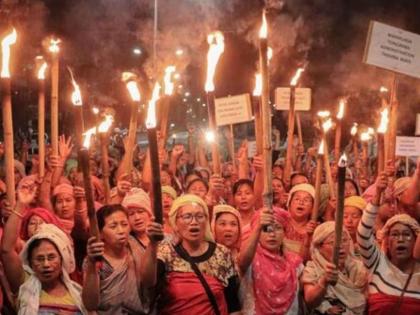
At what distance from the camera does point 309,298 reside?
4.26m

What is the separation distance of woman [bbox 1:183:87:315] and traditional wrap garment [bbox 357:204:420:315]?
192cm

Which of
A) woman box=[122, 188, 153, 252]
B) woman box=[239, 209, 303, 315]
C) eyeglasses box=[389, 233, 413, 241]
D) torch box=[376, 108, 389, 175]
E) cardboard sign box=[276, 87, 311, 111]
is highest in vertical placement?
cardboard sign box=[276, 87, 311, 111]

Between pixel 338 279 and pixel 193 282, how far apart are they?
3.33 feet

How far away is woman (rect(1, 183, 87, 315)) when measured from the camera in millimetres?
3818

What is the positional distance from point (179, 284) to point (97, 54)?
536 inches

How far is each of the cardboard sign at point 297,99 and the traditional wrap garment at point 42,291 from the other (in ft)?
16.3

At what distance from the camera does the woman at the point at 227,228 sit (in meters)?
4.80

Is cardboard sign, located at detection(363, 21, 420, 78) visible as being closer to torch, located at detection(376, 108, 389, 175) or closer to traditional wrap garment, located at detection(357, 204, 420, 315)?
torch, located at detection(376, 108, 389, 175)

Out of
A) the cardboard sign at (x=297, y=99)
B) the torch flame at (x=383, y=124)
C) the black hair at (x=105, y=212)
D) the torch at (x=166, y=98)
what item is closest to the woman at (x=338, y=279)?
the torch flame at (x=383, y=124)

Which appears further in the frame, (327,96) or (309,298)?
(327,96)

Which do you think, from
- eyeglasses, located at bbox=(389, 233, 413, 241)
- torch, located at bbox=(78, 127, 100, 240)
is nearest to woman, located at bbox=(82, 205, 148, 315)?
torch, located at bbox=(78, 127, 100, 240)

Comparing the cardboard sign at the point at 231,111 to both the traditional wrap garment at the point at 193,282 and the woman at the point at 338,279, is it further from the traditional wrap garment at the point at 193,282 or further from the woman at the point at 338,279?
the traditional wrap garment at the point at 193,282

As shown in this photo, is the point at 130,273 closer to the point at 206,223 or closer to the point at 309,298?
the point at 206,223

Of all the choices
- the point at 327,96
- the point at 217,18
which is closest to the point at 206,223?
the point at 217,18
